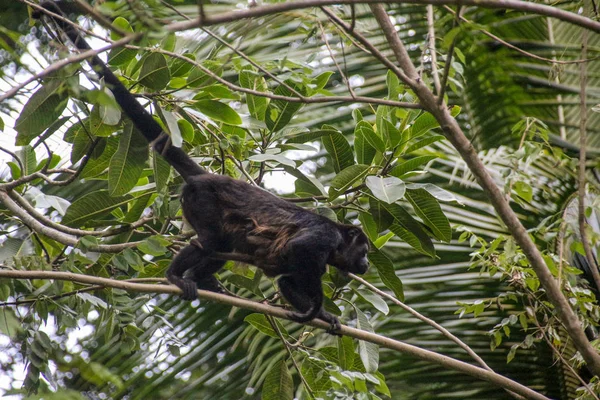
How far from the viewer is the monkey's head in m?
3.79

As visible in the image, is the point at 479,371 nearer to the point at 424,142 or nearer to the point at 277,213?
the point at 424,142

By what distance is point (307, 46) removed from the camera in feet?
17.4

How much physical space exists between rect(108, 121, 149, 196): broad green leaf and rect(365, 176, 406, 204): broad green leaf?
116cm

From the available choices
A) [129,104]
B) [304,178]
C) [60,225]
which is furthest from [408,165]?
[60,225]

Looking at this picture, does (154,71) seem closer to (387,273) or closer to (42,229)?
(42,229)

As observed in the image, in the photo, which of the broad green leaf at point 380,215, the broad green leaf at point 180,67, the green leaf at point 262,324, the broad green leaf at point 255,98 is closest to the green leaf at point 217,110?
the broad green leaf at point 180,67

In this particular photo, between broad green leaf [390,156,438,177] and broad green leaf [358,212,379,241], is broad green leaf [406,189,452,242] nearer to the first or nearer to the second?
broad green leaf [390,156,438,177]

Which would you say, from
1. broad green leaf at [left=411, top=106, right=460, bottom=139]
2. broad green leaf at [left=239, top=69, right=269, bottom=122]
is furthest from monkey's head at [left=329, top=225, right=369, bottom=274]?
broad green leaf at [left=239, top=69, right=269, bottom=122]

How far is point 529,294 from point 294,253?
4.73ft

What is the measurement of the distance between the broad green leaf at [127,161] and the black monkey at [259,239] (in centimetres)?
29

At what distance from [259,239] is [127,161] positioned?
90 centimetres

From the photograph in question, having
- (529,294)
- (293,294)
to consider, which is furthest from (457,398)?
(293,294)

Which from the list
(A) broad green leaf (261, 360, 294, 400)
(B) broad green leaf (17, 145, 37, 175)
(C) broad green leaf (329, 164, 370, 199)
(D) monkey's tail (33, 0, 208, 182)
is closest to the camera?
(D) monkey's tail (33, 0, 208, 182)

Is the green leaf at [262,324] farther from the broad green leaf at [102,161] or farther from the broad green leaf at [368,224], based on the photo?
the broad green leaf at [102,161]
